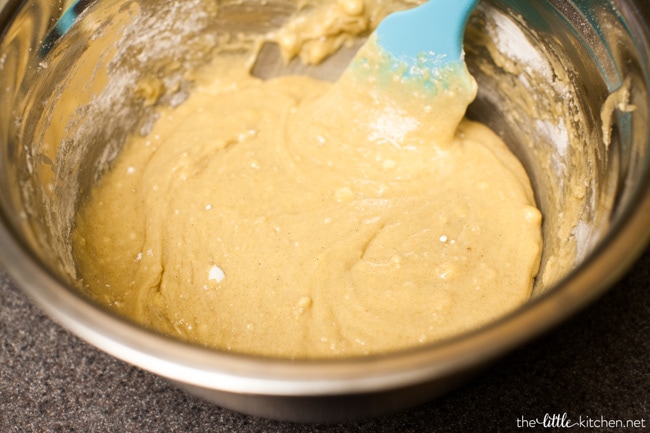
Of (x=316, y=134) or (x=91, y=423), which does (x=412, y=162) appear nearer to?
(x=316, y=134)

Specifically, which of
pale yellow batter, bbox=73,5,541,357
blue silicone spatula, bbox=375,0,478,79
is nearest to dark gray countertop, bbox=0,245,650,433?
pale yellow batter, bbox=73,5,541,357

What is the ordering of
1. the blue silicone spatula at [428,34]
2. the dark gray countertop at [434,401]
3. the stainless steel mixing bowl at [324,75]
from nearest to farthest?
the stainless steel mixing bowl at [324,75] < the dark gray countertop at [434,401] < the blue silicone spatula at [428,34]

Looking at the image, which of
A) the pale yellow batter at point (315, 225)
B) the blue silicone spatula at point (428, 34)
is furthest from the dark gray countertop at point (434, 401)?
the blue silicone spatula at point (428, 34)

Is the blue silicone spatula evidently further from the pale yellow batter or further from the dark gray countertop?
the dark gray countertop

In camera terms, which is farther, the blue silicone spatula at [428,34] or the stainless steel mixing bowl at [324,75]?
the blue silicone spatula at [428,34]

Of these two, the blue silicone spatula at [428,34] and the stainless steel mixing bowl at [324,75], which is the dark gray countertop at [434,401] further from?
the blue silicone spatula at [428,34]

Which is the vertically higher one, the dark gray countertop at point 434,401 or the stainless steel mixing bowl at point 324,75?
the stainless steel mixing bowl at point 324,75

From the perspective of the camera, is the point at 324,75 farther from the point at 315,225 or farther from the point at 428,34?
the point at 315,225
